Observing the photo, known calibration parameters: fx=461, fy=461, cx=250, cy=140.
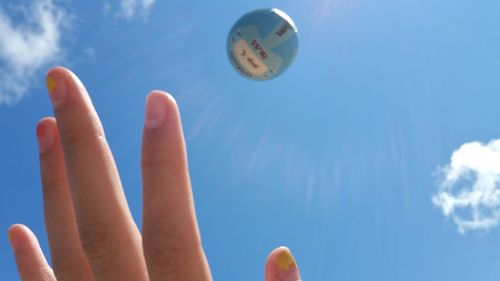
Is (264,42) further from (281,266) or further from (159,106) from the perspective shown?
(281,266)

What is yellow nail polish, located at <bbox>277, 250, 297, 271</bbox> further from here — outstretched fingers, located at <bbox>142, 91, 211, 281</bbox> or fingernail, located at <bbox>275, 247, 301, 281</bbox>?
outstretched fingers, located at <bbox>142, 91, 211, 281</bbox>

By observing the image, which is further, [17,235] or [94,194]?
[17,235]

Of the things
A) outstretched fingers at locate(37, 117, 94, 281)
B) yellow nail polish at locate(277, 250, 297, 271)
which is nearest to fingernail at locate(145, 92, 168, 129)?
outstretched fingers at locate(37, 117, 94, 281)

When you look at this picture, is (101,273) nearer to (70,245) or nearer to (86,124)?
(70,245)

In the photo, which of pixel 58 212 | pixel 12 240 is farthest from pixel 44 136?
pixel 12 240

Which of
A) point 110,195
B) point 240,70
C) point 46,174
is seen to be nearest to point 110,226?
point 110,195

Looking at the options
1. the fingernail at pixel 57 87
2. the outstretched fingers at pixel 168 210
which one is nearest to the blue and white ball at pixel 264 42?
the outstretched fingers at pixel 168 210

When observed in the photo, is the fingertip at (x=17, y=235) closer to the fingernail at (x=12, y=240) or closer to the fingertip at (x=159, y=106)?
the fingernail at (x=12, y=240)
